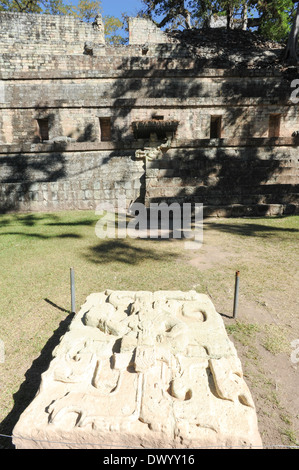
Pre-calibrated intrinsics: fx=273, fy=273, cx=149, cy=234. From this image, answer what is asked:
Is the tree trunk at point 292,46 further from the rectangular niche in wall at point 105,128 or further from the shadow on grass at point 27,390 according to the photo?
the shadow on grass at point 27,390

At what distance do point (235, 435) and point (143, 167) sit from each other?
941cm

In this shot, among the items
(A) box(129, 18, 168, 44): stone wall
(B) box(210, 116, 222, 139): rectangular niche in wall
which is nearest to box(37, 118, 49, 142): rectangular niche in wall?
(B) box(210, 116, 222, 139): rectangular niche in wall

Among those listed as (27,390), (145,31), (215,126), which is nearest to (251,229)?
(27,390)

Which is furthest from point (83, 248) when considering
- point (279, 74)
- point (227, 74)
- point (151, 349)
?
point (279, 74)

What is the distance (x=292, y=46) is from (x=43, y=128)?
49.2ft

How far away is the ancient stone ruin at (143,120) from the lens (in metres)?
9.66

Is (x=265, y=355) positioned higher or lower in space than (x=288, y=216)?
lower

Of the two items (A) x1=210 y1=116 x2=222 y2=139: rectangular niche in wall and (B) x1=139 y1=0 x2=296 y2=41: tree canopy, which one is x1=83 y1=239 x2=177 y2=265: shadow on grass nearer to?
(A) x1=210 y1=116 x2=222 y2=139: rectangular niche in wall

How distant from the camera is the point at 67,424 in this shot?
1.83 m

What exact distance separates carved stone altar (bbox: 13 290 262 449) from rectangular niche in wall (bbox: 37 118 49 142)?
13574 mm

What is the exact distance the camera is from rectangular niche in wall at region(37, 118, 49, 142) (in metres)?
14.0

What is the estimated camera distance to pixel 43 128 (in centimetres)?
1423

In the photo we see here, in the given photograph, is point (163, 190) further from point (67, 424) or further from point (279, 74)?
point (279, 74)

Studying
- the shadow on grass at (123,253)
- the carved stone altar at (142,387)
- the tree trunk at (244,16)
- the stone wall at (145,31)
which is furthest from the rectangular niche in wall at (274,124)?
the carved stone altar at (142,387)
